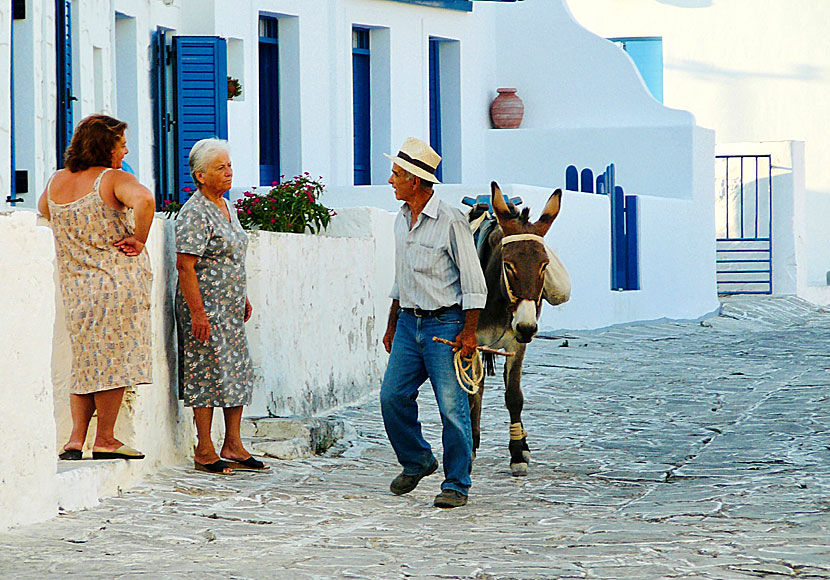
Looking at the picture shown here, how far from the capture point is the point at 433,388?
6.40 metres

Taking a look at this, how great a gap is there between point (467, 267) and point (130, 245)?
168 cm

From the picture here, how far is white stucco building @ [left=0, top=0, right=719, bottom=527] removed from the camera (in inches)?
286

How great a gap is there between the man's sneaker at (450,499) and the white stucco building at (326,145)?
1.62m

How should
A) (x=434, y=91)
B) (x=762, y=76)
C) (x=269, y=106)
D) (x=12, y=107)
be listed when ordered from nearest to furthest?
1. (x=12, y=107)
2. (x=269, y=106)
3. (x=434, y=91)
4. (x=762, y=76)

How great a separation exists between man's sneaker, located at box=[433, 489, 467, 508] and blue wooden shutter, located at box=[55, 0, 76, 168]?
19.1 ft

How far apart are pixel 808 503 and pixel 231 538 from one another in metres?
2.74

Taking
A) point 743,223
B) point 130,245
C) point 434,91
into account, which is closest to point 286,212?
point 130,245

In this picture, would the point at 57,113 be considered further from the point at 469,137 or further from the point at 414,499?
the point at 469,137

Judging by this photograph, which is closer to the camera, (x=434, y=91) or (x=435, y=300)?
(x=435, y=300)

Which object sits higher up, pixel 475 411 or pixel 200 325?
pixel 200 325

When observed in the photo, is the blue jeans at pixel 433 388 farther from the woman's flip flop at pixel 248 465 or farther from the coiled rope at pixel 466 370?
the woman's flip flop at pixel 248 465

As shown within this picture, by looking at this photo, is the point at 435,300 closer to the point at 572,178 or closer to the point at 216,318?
the point at 216,318

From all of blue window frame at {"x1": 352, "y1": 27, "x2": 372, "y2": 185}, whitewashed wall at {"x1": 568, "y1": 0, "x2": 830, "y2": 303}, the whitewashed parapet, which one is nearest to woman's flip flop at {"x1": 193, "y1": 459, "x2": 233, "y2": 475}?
the whitewashed parapet

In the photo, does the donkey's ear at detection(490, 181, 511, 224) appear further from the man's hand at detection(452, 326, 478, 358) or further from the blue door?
the blue door
